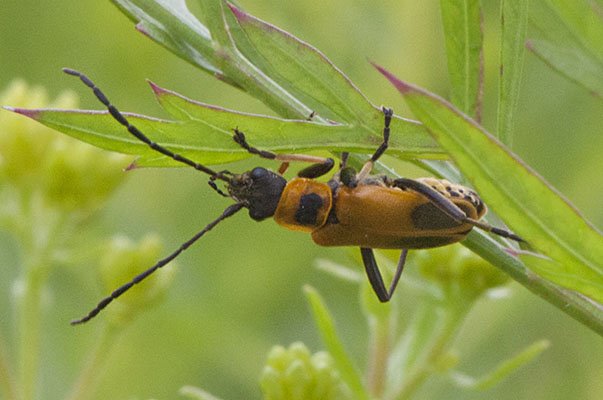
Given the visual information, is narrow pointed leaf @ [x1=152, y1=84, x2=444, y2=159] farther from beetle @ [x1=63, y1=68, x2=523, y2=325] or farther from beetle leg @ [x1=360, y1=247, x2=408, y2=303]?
beetle leg @ [x1=360, y1=247, x2=408, y2=303]

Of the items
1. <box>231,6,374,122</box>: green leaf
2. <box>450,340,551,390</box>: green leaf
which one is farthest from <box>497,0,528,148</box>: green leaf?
<box>450,340,551,390</box>: green leaf

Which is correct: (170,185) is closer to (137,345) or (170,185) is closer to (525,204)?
(137,345)

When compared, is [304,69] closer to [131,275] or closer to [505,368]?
[505,368]

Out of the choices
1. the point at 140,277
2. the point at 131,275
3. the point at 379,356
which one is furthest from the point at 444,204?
the point at 131,275

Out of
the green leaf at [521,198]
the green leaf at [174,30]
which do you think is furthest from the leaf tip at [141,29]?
the green leaf at [521,198]

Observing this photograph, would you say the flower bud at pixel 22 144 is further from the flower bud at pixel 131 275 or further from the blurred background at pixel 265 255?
the blurred background at pixel 265 255
